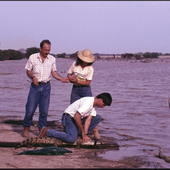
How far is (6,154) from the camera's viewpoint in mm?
5621

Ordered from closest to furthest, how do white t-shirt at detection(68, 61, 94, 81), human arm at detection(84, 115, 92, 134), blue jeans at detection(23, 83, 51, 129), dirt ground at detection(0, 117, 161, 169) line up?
dirt ground at detection(0, 117, 161, 169), human arm at detection(84, 115, 92, 134), blue jeans at detection(23, 83, 51, 129), white t-shirt at detection(68, 61, 94, 81)

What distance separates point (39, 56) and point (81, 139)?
1856mm

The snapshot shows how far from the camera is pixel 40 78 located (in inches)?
264

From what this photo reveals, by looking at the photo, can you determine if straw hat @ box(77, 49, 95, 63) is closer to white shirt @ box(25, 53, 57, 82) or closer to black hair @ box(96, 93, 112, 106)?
white shirt @ box(25, 53, 57, 82)

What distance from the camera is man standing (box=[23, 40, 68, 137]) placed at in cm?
664

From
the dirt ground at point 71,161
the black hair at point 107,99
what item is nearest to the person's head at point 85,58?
the black hair at point 107,99

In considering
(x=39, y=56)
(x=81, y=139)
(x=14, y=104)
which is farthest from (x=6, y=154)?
(x=14, y=104)

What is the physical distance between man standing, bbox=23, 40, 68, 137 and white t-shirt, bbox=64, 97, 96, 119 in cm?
67

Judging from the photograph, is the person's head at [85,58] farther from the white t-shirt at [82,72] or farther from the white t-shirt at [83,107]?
the white t-shirt at [83,107]

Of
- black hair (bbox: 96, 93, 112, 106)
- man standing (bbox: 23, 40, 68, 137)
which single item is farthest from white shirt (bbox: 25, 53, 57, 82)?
black hair (bbox: 96, 93, 112, 106)

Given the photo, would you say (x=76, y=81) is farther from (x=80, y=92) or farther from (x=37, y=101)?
(x=37, y=101)

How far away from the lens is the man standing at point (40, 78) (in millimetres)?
6637

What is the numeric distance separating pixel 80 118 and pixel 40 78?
1.17 metres

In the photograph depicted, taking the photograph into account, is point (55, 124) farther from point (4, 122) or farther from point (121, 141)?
point (121, 141)
